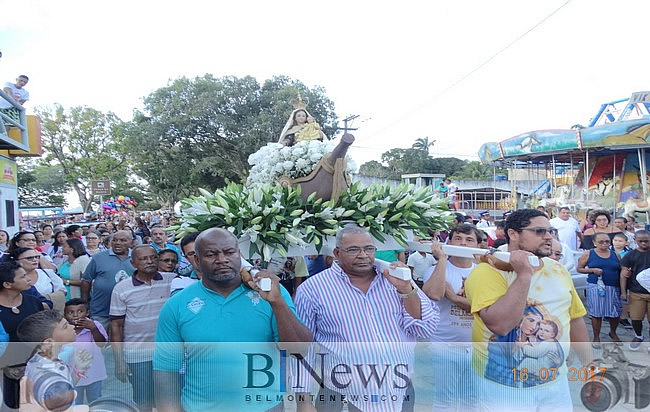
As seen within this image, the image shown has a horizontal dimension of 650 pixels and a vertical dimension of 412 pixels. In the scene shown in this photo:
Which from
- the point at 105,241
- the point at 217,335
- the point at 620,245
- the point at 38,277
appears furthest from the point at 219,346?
the point at 105,241

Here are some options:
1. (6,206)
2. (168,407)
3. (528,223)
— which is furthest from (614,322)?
(6,206)

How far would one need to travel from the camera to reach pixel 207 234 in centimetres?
243

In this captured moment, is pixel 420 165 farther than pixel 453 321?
Yes

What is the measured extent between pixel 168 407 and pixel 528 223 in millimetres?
2216

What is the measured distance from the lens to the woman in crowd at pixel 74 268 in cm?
567

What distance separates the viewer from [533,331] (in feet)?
8.55

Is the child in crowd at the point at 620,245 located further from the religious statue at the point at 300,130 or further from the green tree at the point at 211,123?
the green tree at the point at 211,123

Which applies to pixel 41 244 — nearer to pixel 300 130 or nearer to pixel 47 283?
pixel 47 283

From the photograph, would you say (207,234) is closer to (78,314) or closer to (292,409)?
(292,409)

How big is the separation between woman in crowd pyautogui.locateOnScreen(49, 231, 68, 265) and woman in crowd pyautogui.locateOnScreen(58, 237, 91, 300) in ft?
4.41

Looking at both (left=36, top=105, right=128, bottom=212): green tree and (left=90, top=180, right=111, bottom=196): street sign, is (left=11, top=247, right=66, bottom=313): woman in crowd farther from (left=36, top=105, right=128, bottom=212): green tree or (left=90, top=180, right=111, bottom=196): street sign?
(left=36, top=105, right=128, bottom=212): green tree

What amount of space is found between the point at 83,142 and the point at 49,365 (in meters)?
31.7

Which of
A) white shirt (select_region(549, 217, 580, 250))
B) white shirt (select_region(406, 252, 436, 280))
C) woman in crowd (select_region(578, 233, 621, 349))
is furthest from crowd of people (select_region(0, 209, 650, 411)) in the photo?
white shirt (select_region(549, 217, 580, 250))

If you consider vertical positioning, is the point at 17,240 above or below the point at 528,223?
below
